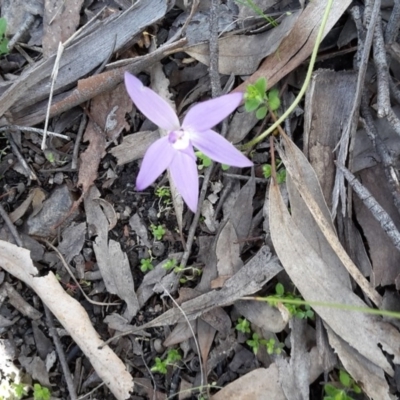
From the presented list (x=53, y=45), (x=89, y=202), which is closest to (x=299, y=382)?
(x=89, y=202)

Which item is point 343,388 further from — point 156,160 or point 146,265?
point 156,160

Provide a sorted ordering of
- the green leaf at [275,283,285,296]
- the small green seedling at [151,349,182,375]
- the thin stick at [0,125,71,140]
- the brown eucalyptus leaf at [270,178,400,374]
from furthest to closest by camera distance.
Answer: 1. the thin stick at [0,125,71,140]
2. the small green seedling at [151,349,182,375]
3. the green leaf at [275,283,285,296]
4. the brown eucalyptus leaf at [270,178,400,374]

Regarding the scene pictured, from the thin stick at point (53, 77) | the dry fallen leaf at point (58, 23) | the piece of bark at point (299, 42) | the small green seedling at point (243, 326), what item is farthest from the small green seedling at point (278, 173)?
the dry fallen leaf at point (58, 23)

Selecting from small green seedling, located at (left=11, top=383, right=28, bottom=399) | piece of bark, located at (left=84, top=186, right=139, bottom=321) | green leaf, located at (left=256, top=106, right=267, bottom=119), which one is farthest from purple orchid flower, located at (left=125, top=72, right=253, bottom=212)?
small green seedling, located at (left=11, top=383, right=28, bottom=399)

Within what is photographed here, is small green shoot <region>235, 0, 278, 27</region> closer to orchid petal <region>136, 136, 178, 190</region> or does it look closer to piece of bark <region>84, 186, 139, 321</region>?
orchid petal <region>136, 136, 178, 190</region>

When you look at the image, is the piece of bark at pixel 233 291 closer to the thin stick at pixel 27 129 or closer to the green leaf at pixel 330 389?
the green leaf at pixel 330 389

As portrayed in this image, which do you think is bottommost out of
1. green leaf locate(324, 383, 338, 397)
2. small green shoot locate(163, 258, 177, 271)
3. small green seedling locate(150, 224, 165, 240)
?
green leaf locate(324, 383, 338, 397)
